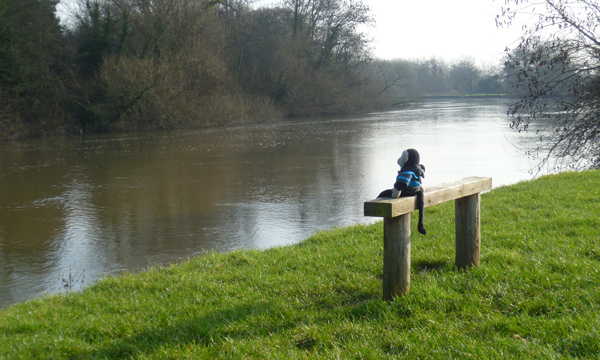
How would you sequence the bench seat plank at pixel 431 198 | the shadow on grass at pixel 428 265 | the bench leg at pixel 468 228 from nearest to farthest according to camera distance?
the bench seat plank at pixel 431 198 < the bench leg at pixel 468 228 < the shadow on grass at pixel 428 265

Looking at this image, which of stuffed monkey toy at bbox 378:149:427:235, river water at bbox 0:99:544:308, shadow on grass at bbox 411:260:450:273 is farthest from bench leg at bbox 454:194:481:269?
river water at bbox 0:99:544:308

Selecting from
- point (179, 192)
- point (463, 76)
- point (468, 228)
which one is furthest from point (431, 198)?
point (463, 76)

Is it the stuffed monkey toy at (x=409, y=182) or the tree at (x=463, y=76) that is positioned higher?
the tree at (x=463, y=76)

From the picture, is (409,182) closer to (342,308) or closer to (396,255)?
(396,255)

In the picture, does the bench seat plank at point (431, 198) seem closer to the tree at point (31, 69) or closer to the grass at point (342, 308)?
the grass at point (342, 308)

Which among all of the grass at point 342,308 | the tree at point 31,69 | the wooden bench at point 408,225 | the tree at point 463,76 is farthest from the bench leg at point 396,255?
the tree at point 463,76

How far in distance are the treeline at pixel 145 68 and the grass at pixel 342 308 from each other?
30642 millimetres

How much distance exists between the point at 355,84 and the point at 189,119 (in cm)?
2754

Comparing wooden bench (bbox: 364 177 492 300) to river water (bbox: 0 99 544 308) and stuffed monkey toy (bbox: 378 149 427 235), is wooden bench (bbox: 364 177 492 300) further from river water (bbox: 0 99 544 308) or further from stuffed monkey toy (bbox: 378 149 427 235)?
river water (bbox: 0 99 544 308)

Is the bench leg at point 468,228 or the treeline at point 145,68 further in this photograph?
the treeline at point 145,68

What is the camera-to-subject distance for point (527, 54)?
13.2 m

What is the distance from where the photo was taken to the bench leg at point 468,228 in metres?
5.16

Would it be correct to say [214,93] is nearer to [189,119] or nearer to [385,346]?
[189,119]

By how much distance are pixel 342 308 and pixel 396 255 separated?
2.11 feet
